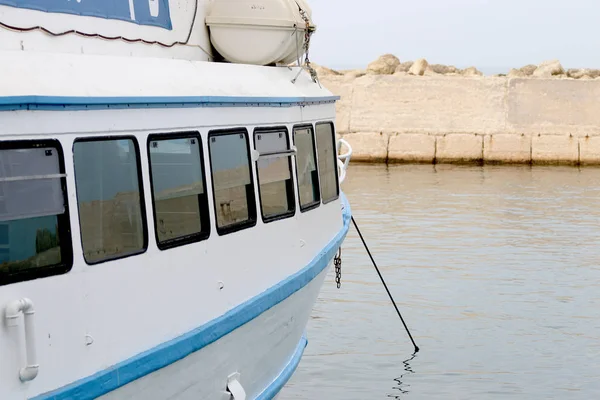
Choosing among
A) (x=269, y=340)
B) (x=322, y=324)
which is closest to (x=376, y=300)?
(x=322, y=324)

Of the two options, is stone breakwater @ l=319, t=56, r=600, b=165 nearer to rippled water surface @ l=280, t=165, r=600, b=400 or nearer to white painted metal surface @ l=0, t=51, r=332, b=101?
rippled water surface @ l=280, t=165, r=600, b=400

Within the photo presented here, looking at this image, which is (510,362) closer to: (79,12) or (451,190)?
(79,12)

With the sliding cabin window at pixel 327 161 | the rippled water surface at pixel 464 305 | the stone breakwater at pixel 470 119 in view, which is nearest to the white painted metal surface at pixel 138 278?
the sliding cabin window at pixel 327 161

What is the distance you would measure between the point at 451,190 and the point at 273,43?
16546 millimetres

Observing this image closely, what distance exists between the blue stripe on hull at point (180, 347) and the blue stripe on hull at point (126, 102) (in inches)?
47.5

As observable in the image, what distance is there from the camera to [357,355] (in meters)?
10.9

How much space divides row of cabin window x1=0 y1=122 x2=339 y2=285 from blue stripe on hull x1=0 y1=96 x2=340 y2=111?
157 millimetres

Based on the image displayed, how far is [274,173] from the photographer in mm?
7348

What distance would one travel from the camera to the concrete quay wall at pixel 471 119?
28547 mm

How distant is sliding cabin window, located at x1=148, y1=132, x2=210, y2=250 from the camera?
5.68 metres

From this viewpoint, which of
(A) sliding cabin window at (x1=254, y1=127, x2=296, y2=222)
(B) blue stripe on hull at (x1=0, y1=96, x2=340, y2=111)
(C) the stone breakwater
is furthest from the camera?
(C) the stone breakwater

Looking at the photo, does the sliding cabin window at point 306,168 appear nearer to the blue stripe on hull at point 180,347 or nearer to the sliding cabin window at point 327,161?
the sliding cabin window at point 327,161

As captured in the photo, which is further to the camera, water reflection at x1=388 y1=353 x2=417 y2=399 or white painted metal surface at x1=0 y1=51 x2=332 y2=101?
water reflection at x1=388 y1=353 x2=417 y2=399

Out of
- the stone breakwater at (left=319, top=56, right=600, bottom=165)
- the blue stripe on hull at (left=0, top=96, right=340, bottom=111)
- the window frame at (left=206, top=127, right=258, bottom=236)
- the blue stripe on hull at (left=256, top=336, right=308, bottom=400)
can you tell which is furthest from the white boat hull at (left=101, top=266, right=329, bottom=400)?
the stone breakwater at (left=319, top=56, right=600, bottom=165)
